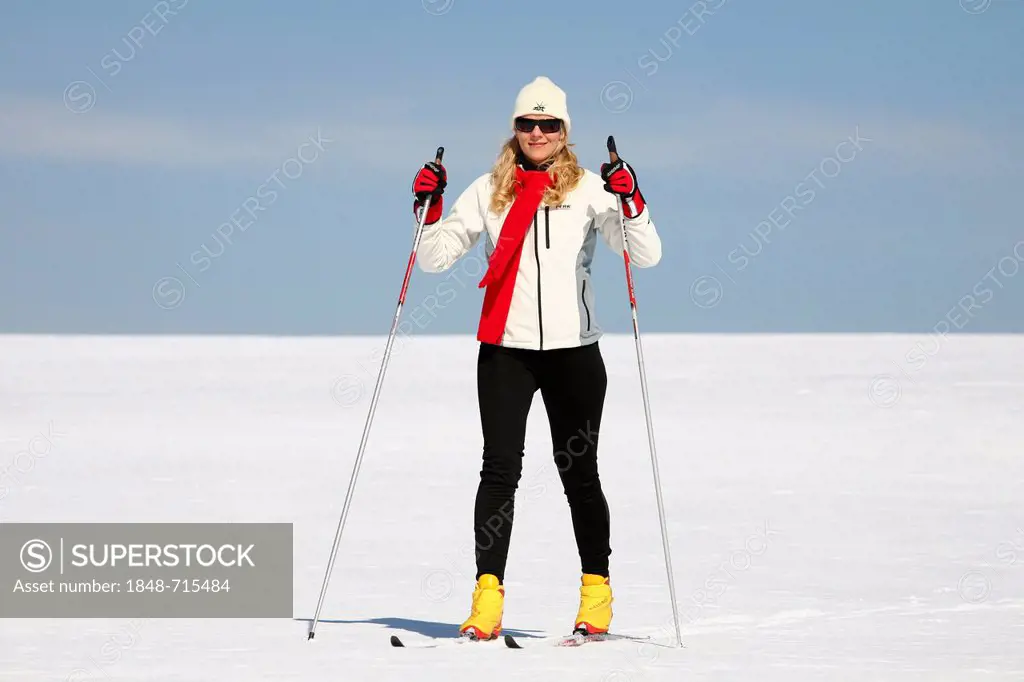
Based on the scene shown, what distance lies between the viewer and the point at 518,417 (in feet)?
14.8

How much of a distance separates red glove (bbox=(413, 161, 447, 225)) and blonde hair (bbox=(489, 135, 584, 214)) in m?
0.17

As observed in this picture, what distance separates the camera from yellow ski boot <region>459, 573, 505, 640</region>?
454 cm

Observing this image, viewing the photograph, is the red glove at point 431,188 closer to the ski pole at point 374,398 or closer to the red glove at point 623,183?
the ski pole at point 374,398

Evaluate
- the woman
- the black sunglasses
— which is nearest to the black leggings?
the woman

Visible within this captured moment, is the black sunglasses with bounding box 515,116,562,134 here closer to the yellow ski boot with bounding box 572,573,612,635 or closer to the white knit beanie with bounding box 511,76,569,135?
the white knit beanie with bounding box 511,76,569,135

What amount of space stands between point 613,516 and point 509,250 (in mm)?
3818

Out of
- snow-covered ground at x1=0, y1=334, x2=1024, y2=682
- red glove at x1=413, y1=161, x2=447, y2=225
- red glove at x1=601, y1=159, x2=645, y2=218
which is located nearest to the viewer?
snow-covered ground at x1=0, y1=334, x2=1024, y2=682

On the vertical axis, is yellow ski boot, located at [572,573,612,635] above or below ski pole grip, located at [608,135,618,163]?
below

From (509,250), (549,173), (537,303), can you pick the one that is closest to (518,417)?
(537,303)

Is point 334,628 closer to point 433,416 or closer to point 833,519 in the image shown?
point 833,519

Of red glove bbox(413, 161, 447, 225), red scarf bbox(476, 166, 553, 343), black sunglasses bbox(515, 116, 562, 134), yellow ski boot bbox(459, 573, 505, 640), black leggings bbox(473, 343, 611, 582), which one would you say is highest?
black sunglasses bbox(515, 116, 562, 134)

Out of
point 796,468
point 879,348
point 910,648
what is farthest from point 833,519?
point 879,348

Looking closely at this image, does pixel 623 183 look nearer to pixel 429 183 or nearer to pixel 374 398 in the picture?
pixel 429 183

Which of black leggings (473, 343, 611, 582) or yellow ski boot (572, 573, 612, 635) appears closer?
black leggings (473, 343, 611, 582)
